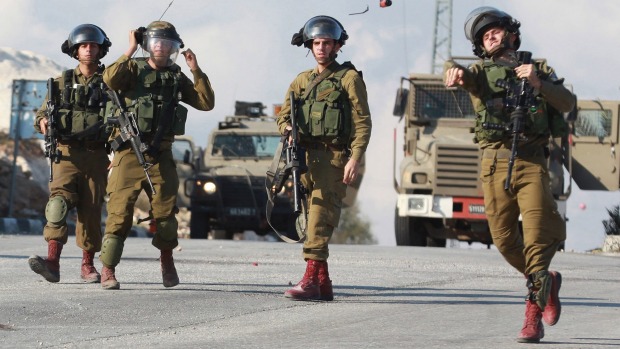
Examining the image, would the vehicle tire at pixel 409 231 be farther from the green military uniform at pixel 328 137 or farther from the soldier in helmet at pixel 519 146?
the soldier in helmet at pixel 519 146

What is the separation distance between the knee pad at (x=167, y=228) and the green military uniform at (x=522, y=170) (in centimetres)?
258

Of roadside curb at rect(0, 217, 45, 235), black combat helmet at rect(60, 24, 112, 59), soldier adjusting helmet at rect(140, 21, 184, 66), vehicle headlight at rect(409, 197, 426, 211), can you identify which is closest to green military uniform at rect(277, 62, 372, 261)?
soldier adjusting helmet at rect(140, 21, 184, 66)

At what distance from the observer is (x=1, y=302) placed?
372 inches

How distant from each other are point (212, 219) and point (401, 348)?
20.2 metres

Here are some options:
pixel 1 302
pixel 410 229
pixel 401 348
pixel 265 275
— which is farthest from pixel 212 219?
pixel 401 348

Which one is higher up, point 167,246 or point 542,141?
point 542,141

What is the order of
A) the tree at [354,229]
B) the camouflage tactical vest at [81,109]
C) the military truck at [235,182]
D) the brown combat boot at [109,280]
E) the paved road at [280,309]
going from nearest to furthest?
the paved road at [280,309]
the brown combat boot at [109,280]
the camouflage tactical vest at [81,109]
the military truck at [235,182]
the tree at [354,229]

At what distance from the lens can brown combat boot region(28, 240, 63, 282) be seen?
425 inches

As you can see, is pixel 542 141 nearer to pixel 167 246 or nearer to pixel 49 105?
pixel 167 246

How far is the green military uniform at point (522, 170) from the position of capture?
8.37 metres

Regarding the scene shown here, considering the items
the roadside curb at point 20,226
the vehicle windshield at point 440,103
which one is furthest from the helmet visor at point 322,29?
the roadside curb at point 20,226

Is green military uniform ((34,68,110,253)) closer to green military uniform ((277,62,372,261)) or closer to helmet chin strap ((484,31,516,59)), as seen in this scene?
green military uniform ((277,62,372,261))

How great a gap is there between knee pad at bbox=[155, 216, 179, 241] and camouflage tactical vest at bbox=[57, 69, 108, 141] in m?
1.06

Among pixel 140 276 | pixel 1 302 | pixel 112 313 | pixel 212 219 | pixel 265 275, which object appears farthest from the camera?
pixel 212 219
